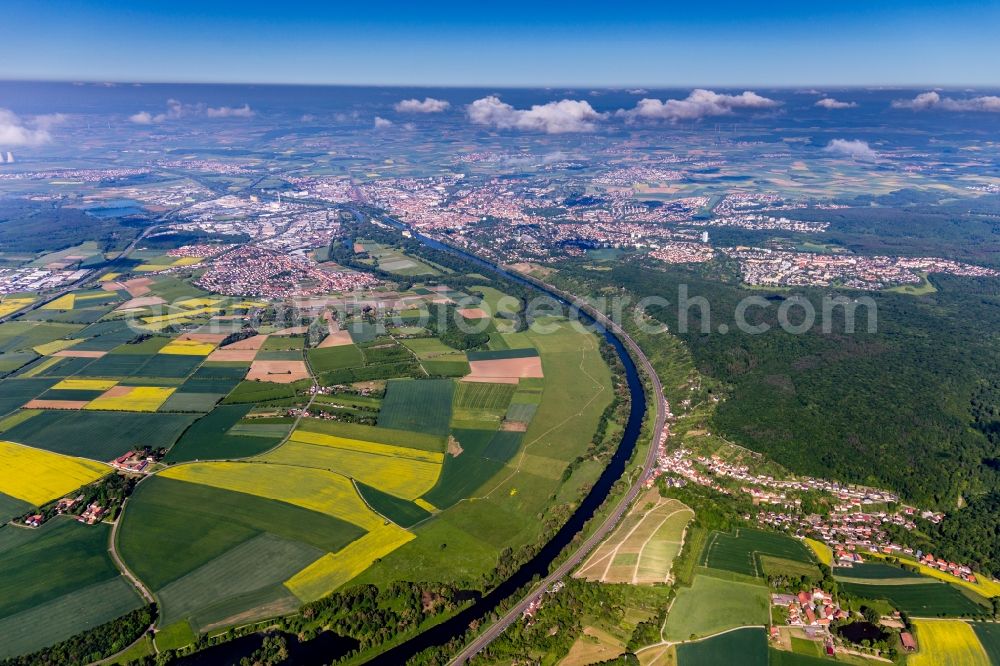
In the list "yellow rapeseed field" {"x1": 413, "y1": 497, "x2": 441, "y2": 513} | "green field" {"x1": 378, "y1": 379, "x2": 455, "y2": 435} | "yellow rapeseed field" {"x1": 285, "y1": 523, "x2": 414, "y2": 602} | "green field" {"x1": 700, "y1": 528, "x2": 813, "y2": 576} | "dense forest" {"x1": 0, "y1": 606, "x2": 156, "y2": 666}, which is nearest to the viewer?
"dense forest" {"x1": 0, "y1": 606, "x2": 156, "y2": 666}

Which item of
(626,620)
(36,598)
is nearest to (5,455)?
(36,598)

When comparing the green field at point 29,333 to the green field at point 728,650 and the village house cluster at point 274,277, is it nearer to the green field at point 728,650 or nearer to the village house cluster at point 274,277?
the village house cluster at point 274,277

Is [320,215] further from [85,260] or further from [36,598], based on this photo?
[36,598]

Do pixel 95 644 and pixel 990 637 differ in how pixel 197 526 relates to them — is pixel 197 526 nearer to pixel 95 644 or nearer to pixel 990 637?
pixel 95 644

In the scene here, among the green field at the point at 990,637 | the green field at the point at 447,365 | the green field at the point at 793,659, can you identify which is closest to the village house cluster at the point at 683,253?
the green field at the point at 447,365

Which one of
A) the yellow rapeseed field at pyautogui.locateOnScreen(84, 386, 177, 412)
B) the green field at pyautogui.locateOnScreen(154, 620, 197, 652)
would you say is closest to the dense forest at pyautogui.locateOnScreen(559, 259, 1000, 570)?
the green field at pyautogui.locateOnScreen(154, 620, 197, 652)

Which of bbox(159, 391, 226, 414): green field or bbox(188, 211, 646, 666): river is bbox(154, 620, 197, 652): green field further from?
bbox(159, 391, 226, 414): green field

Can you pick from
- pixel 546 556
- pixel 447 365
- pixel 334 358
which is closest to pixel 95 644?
pixel 546 556
